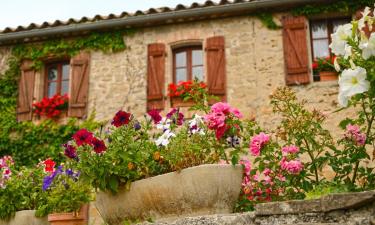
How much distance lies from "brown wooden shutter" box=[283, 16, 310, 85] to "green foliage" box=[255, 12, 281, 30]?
18 centimetres

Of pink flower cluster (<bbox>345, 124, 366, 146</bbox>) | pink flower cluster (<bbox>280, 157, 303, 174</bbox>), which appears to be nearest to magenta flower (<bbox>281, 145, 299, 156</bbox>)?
pink flower cluster (<bbox>280, 157, 303, 174</bbox>)

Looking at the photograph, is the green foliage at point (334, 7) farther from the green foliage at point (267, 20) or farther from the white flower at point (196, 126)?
the white flower at point (196, 126)

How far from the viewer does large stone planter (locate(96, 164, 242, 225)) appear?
11.0 ft

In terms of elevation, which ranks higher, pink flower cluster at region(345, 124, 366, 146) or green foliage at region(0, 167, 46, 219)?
pink flower cluster at region(345, 124, 366, 146)

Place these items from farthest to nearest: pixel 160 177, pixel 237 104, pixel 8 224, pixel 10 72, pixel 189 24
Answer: pixel 10 72 → pixel 189 24 → pixel 237 104 → pixel 8 224 → pixel 160 177

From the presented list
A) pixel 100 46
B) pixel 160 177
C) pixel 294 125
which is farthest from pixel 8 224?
pixel 100 46

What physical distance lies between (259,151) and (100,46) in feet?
21.7

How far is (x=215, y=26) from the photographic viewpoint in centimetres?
970

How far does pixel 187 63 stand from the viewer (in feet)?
32.5

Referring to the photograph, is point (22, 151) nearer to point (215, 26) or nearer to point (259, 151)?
point (215, 26)

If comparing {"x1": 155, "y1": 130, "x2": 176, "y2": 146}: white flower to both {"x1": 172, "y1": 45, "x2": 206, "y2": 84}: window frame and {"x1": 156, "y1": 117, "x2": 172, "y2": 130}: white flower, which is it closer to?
{"x1": 156, "y1": 117, "x2": 172, "y2": 130}: white flower

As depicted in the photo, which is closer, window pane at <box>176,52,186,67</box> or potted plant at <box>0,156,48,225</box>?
potted plant at <box>0,156,48,225</box>

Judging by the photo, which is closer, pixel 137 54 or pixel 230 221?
pixel 230 221

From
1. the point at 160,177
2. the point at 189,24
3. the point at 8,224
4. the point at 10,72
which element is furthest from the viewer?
the point at 10,72
